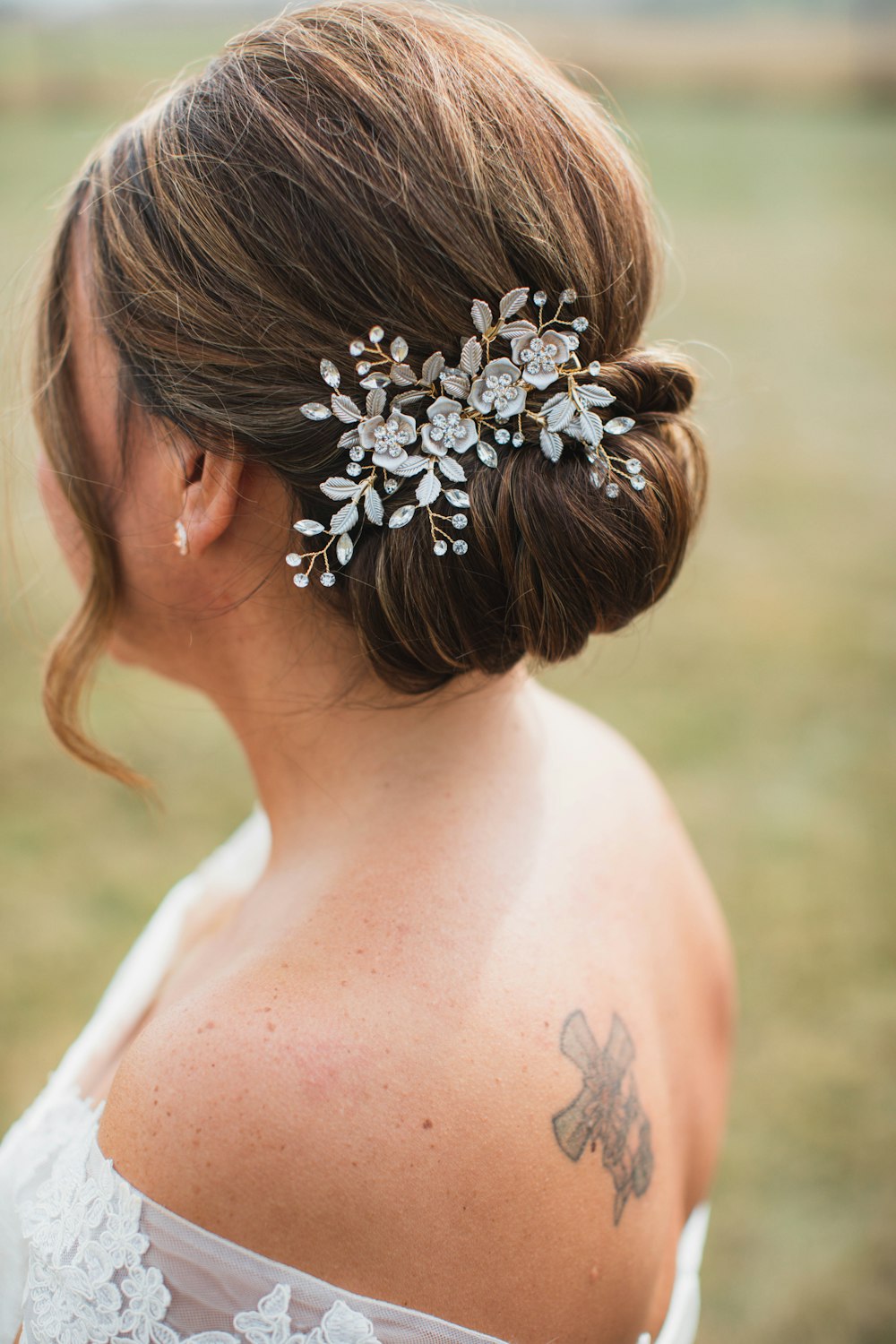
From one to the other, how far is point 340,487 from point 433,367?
0.19 m

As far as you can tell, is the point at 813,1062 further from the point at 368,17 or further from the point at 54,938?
the point at 368,17

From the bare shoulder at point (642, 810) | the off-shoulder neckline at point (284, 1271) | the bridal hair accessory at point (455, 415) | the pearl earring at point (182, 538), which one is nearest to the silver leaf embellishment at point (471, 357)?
the bridal hair accessory at point (455, 415)

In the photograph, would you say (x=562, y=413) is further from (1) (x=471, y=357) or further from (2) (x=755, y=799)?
(2) (x=755, y=799)

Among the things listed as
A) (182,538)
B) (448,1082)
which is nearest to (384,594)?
(182,538)

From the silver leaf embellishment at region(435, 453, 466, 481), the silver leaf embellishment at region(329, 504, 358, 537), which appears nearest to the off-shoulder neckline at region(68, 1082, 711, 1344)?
the silver leaf embellishment at region(329, 504, 358, 537)

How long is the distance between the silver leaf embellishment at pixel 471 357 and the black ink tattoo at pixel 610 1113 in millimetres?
884

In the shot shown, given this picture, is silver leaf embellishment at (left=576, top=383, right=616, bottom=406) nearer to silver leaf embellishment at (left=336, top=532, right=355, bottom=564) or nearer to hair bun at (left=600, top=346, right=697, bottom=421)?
hair bun at (left=600, top=346, right=697, bottom=421)

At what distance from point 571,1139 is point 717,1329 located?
194cm

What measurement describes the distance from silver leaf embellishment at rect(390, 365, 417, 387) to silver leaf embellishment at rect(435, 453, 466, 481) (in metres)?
0.10

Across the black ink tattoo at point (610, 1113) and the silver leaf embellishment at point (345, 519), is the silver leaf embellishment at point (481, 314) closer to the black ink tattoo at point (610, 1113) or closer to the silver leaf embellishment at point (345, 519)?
the silver leaf embellishment at point (345, 519)

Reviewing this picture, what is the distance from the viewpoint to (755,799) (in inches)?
192

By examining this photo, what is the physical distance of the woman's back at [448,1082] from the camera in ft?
4.15

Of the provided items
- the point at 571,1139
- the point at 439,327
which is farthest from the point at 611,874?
the point at 439,327

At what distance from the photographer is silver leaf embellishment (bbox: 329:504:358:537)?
137 cm
